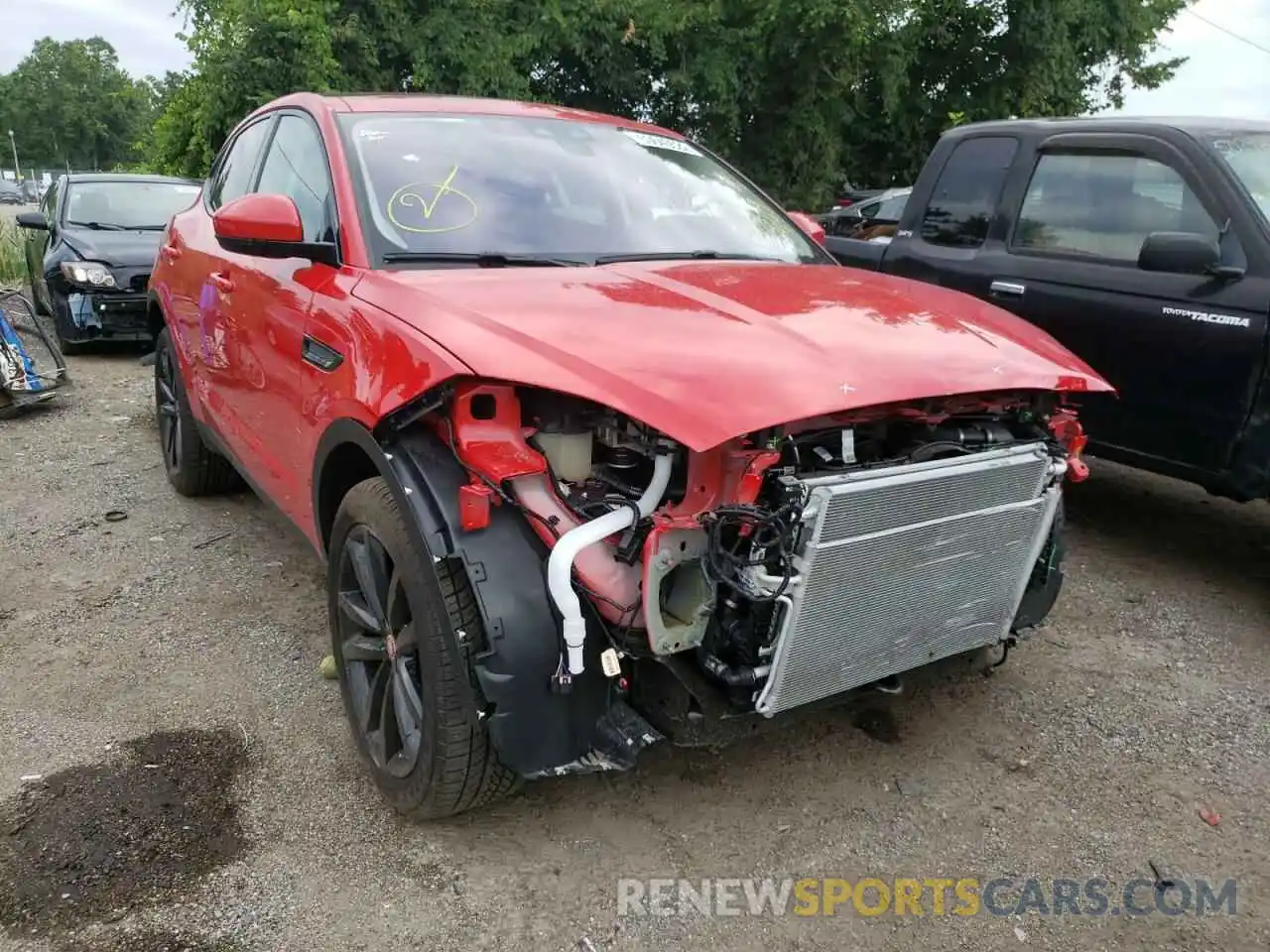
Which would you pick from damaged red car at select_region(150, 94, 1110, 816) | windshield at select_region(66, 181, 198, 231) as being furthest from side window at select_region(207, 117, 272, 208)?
windshield at select_region(66, 181, 198, 231)

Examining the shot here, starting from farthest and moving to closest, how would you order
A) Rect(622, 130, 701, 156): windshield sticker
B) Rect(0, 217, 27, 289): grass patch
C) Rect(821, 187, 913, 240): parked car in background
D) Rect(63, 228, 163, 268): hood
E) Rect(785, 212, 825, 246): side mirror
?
1. Rect(0, 217, 27, 289): grass patch
2. Rect(63, 228, 163, 268): hood
3. Rect(821, 187, 913, 240): parked car in background
4. Rect(785, 212, 825, 246): side mirror
5. Rect(622, 130, 701, 156): windshield sticker

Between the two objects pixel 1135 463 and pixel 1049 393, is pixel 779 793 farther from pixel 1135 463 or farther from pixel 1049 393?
pixel 1135 463

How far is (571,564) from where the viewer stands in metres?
2.10

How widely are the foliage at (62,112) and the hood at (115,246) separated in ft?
269

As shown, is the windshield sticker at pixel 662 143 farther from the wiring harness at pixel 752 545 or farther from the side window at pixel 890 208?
the side window at pixel 890 208

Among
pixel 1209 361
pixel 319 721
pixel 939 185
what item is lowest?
pixel 319 721

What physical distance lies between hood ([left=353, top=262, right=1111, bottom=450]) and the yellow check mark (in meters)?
0.29

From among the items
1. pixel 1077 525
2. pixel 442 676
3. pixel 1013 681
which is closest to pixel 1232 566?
pixel 1077 525

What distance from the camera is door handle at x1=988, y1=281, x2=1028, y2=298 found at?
4.59 metres

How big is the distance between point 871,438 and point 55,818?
7.61 feet

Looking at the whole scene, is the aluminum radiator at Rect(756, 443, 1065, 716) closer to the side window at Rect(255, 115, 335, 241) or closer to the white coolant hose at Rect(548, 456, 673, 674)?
the white coolant hose at Rect(548, 456, 673, 674)

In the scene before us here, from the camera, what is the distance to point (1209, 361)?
381 cm

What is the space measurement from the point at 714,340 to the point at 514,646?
0.82 m

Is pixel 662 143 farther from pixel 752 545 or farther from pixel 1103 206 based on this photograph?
pixel 752 545
